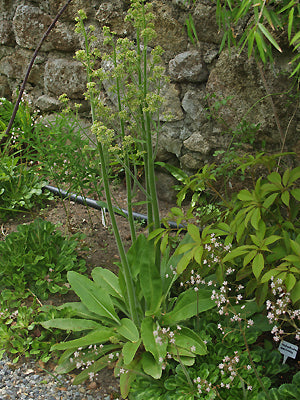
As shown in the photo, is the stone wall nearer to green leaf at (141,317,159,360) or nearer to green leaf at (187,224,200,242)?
green leaf at (187,224,200,242)

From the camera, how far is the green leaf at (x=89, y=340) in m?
2.02

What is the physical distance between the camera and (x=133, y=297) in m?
2.06

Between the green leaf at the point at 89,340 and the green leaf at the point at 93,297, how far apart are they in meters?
0.11

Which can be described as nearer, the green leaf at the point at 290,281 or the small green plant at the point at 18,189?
the green leaf at the point at 290,281

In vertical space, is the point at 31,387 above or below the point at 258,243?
below

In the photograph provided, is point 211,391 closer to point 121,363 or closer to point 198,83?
point 121,363

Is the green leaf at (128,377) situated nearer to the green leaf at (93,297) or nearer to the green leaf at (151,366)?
the green leaf at (151,366)

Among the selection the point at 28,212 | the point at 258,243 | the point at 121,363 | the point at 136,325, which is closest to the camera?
the point at 258,243

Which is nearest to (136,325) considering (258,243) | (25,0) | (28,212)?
(258,243)

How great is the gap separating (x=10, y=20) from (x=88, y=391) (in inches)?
134

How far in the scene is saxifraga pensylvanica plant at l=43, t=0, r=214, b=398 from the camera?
1.85 meters

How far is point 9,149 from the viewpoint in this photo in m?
3.91

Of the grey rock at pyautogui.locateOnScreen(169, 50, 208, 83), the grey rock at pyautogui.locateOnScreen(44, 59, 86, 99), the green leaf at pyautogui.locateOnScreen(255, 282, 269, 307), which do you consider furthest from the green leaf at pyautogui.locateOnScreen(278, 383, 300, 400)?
the grey rock at pyautogui.locateOnScreen(44, 59, 86, 99)

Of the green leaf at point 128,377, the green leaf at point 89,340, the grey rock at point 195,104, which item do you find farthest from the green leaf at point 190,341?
the grey rock at point 195,104
